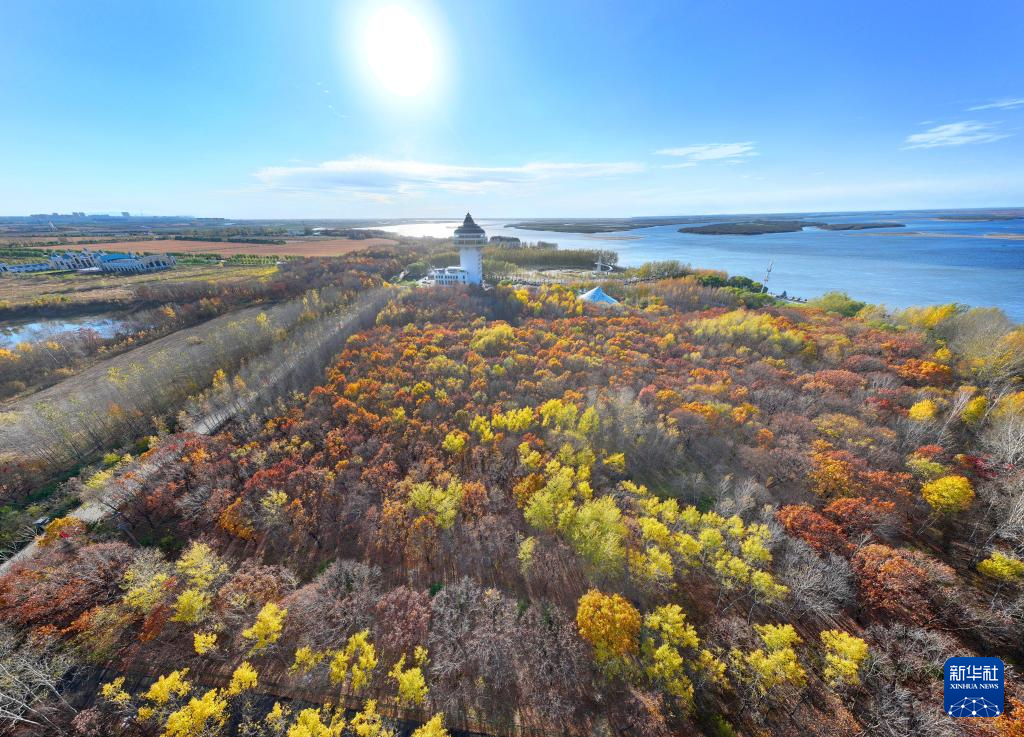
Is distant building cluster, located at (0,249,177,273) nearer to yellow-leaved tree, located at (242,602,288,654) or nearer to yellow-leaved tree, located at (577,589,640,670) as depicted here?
yellow-leaved tree, located at (242,602,288,654)

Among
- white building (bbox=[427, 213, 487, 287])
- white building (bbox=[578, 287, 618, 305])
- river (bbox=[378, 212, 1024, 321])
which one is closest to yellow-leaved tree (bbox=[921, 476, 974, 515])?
white building (bbox=[578, 287, 618, 305])

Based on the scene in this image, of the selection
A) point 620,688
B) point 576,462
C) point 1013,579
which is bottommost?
point 620,688

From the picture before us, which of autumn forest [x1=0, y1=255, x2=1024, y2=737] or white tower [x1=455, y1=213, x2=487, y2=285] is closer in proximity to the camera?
autumn forest [x1=0, y1=255, x2=1024, y2=737]

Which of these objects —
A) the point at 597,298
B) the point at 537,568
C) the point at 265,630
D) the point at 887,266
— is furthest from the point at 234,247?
the point at 887,266

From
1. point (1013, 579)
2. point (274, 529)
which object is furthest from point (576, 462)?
point (1013, 579)

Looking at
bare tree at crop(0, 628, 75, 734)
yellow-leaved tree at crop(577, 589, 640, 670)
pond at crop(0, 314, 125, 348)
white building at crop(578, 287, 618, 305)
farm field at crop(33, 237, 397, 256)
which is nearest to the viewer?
bare tree at crop(0, 628, 75, 734)

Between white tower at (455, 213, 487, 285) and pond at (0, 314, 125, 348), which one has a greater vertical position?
white tower at (455, 213, 487, 285)

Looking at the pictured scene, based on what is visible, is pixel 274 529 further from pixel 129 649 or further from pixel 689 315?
pixel 689 315

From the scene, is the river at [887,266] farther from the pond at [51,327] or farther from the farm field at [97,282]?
the pond at [51,327]
